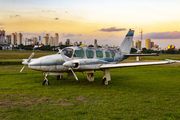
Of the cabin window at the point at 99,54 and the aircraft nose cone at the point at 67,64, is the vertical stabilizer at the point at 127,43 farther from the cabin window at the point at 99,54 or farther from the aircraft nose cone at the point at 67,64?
the aircraft nose cone at the point at 67,64

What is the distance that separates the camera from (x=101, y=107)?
29.0 ft

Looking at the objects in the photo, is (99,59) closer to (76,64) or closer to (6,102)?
(76,64)

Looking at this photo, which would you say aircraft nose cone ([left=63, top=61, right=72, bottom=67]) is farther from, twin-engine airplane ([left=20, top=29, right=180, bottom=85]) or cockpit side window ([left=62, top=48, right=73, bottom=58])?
cockpit side window ([left=62, top=48, right=73, bottom=58])

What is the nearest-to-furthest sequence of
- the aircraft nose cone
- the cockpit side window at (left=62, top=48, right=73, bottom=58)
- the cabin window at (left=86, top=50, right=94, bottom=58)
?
the aircraft nose cone → the cockpit side window at (left=62, top=48, right=73, bottom=58) → the cabin window at (left=86, top=50, right=94, bottom=58)

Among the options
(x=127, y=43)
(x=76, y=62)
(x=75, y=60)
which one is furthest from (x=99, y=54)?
(x=127, y=43)

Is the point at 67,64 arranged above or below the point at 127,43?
below

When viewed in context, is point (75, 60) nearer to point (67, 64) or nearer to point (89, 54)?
point (67, 64)

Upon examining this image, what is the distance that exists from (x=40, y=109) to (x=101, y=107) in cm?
286


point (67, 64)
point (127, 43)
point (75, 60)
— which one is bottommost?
point (67, 64)

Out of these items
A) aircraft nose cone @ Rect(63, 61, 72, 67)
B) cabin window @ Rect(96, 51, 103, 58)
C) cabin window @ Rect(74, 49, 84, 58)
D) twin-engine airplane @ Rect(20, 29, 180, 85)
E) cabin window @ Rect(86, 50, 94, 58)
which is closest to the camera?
aircraft nose cone @ Rect(63, 61, 72, 67)

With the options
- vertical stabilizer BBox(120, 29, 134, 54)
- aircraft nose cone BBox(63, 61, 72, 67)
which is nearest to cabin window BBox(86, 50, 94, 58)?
aircraft nose cone BBox(63, 61, 72, 67)

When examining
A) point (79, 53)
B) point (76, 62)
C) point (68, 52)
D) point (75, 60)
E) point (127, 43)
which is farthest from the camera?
point (127, 43)

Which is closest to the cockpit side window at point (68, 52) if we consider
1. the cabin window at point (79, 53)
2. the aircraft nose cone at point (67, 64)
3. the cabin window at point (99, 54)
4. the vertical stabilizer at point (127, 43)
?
the cabin window at point (79, 53)

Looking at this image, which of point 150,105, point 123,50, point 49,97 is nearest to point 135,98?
point 150,105
